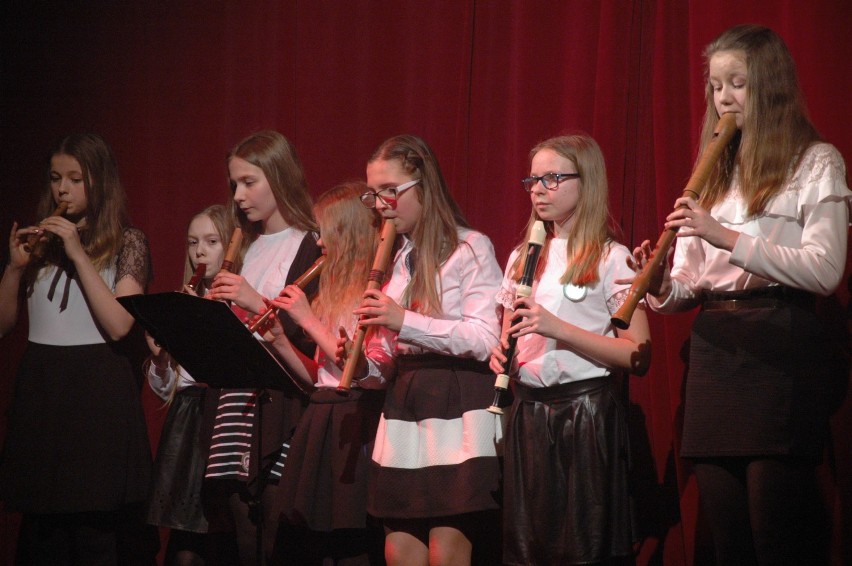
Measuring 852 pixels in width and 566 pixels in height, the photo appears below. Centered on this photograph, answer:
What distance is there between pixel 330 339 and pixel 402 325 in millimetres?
338

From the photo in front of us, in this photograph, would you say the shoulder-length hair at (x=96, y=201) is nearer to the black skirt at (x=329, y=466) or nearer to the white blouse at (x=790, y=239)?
the black skirt at (x=329, y=466)

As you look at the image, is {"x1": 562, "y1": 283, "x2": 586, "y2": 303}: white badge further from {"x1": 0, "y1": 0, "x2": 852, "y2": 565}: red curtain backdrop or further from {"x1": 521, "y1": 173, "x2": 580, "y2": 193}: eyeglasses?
{"x1": 0, "y1": 0, "x2": 852, "y2": 565}: red curtain backdrop

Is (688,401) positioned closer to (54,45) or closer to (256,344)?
(256,344)

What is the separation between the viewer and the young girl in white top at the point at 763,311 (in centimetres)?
220

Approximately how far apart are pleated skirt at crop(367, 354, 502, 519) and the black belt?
2.54ft

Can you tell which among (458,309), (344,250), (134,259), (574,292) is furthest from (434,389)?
(134,259)

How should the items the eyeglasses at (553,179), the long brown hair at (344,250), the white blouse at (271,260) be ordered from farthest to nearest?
the white blouse at (271,260) → the long brown hair at (344,250) → the eyeglasses at (553,179)

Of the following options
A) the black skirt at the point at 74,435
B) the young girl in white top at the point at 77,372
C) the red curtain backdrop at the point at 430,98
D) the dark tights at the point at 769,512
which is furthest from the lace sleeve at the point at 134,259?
the dark tights at the point at 769,512

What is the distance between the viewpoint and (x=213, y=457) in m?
3.09

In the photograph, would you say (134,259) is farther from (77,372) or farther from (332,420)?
(332,420)

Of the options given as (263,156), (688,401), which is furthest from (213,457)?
(688,401)

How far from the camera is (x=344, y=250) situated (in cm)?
322

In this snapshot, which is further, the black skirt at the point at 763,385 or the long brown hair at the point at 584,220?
the long brown hair at the point at 584,220

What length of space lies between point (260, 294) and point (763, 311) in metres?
1.71
